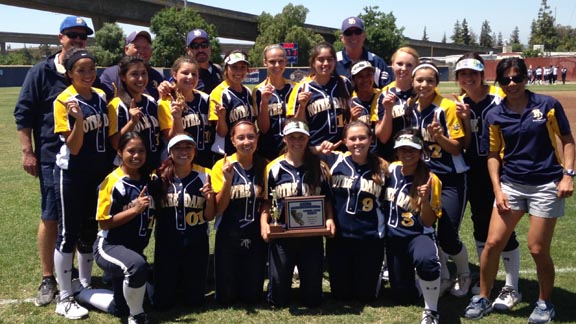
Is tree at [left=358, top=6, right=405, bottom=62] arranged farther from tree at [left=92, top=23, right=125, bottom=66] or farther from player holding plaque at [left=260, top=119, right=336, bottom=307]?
player holding plaque at [left=260, top=119, right=336, bottom=307]

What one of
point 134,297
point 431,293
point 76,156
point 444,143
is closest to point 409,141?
point 444,143

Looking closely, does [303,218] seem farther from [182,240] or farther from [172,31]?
[172,31]

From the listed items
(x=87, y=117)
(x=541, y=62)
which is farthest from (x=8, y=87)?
(x=541, y=62)

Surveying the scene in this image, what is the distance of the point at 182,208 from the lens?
4812 mm

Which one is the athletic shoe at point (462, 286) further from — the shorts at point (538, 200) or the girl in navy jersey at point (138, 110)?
the girl in navy jersey at point (138, 110)

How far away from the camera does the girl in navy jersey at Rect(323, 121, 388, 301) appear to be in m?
4.93

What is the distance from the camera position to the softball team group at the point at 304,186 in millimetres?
4512

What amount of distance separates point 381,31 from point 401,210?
228 feet

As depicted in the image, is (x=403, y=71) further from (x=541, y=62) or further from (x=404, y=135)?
(x=541, y=62)

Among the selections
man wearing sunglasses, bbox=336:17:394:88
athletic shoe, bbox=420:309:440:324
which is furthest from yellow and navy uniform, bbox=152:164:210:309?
man wearing sunglasses, bbox=336:17:394:88

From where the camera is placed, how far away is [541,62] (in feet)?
196

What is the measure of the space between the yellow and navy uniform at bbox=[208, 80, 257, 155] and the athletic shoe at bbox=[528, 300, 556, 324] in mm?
3074

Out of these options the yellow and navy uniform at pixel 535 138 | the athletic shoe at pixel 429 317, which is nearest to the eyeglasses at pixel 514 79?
the yellow and navy uniform at pixel 535 138

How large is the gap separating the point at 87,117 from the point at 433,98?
308cm
